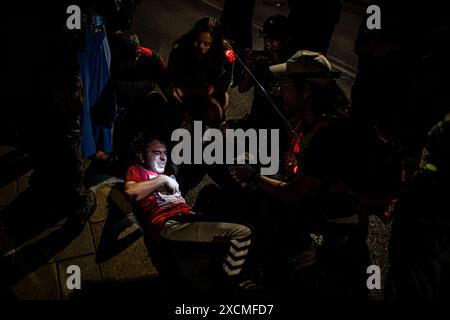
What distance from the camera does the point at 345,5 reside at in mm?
13508

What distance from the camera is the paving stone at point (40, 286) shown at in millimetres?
3004

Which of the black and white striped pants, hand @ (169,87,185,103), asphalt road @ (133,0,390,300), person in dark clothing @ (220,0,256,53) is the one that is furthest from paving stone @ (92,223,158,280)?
person in dark clothing @ (220,0,256,53)

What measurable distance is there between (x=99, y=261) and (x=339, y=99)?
8.94 feet

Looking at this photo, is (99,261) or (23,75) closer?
(23,75)

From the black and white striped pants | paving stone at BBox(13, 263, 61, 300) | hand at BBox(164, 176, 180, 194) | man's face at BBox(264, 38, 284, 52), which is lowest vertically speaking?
paving stone at BBox(13, 263, 61, 300)

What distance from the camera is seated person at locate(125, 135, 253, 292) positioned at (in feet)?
9.73

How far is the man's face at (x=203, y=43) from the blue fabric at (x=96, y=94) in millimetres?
1215

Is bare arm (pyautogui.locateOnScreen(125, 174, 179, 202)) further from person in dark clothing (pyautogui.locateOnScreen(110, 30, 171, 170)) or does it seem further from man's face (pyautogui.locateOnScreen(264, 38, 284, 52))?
man's face (pyautogui.locateOnScreen(264, 38, 284, 52))

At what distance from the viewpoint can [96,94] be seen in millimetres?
4090

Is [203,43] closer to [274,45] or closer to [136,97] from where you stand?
[274,45]

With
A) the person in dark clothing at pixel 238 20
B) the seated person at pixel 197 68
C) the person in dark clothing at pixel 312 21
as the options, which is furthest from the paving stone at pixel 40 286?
the person in dark clothing at pixel 238 20

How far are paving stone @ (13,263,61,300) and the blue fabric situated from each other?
152cm
